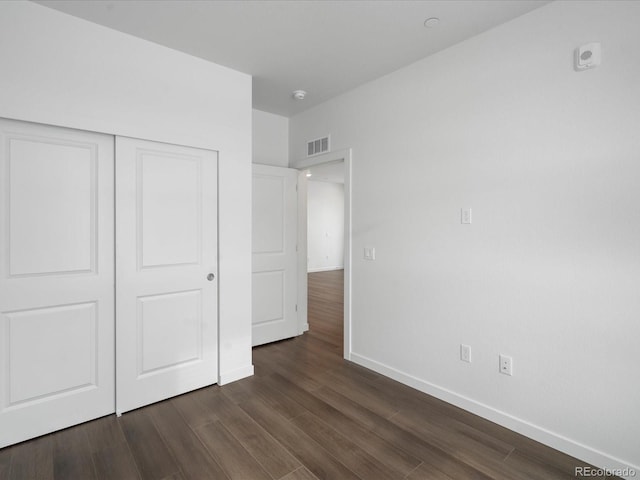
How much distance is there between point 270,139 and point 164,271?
222cm

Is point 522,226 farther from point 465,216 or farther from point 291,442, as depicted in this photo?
point 291,442

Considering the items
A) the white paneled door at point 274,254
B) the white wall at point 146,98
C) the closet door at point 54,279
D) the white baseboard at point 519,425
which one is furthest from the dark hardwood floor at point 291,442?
the white paneled door at point 274,254

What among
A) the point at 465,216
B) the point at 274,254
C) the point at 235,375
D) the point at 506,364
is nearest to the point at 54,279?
the point at 235,375

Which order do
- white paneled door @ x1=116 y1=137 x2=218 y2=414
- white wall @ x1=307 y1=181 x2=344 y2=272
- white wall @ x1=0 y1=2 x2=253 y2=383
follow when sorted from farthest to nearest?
white wall @ x1=307 y1=181 x2=344 y2=272 → white paneled door @ x1=116 y1=137 x2=218 y2=414 → white wall @ x1=0 y1=2 x2=253 y2=383

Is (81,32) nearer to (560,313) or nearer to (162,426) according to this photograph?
(162,426)

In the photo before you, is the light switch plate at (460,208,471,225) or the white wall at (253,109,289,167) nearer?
the light switch plate at (460,208,471,225)

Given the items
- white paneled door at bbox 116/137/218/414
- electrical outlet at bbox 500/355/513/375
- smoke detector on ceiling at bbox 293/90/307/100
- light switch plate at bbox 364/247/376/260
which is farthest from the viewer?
smoke detector on ceiling at bbox 293/90/307/100

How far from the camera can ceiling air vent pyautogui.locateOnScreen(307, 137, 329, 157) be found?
12.1ft

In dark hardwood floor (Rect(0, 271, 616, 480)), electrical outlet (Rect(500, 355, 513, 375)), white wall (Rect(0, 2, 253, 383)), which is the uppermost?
white wall (Rect(0, 2, 253, 383))

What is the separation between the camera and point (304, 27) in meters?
2.34

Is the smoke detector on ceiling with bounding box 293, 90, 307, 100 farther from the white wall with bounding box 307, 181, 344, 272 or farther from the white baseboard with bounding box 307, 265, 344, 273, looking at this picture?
the white baseboard with bounding box 307, 265, 344, 273

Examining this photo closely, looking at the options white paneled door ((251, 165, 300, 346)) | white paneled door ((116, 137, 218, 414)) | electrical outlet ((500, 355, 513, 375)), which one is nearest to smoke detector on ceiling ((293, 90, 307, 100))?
white paneled door ((251, 165, 300, 346))

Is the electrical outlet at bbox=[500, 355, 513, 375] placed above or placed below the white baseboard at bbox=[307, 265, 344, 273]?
below

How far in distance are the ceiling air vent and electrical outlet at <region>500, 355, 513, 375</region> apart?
2602 millimetres
